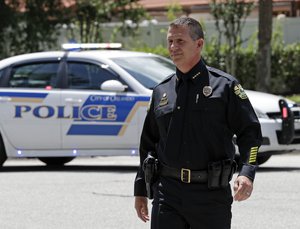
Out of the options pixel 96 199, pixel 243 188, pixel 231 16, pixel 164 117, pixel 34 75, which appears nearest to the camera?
pixel 243 188

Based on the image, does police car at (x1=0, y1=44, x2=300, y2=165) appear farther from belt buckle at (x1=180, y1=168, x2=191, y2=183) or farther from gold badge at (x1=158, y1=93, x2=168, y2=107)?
belt buckle at (x1=180, y1=168, x2=191, y2=183)

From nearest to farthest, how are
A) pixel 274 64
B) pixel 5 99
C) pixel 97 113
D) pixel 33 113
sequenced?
pixel 97 113
pixel 33 113
pixel 5 99
pixel 274 64

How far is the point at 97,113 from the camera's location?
1155 cm

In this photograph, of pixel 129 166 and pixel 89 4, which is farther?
pixel 89 4

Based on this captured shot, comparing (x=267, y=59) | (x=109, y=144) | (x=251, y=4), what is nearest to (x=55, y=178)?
(x=109, y=144)

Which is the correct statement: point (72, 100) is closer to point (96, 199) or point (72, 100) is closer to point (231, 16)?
point (96, 199)

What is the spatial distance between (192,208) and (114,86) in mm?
6991

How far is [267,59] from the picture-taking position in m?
18.1

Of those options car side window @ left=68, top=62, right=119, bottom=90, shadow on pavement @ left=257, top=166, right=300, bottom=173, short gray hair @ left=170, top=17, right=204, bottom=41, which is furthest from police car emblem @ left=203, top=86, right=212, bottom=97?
car side window @ left=68, top=62, right=119, bottom=90

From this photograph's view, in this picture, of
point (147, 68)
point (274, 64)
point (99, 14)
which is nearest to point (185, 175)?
point (147, 68)

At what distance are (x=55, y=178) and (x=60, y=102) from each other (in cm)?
112

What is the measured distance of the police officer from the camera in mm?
4500

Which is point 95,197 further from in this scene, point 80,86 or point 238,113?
point 238,113

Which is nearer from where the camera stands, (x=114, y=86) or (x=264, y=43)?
(x=114, y=86)
